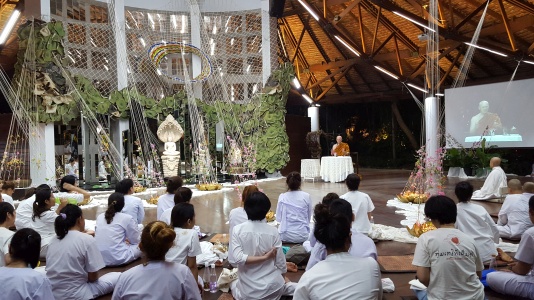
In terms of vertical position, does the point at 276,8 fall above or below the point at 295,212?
above

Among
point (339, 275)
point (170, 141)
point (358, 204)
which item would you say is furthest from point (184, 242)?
point (170, 141)

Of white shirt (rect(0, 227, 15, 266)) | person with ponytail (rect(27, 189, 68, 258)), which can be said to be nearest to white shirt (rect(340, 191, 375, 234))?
person with ponytail (rect(27, 189, 68, 258))

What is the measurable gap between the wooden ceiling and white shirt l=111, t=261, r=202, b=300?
30.3 feet

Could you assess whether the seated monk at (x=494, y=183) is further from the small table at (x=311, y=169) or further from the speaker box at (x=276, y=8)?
the speaker box at (x=276, y=8)

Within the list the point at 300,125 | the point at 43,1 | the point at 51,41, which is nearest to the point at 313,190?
the point at 300,125

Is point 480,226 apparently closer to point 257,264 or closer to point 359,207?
point 359,207

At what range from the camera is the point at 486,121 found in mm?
13078

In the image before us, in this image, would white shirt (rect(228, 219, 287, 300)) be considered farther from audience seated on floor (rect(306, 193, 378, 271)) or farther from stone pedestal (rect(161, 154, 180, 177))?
stone pedestal (rect(161, 154, 180, 177))

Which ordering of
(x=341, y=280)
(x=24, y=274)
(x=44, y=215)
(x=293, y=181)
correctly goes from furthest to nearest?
(x=293, y=181) → (x=44, y=215) → (x=24, y=274) → (x=341, y=280)

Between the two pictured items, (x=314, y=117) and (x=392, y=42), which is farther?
(x=314, y=117)

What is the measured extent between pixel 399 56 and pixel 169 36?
7.55 meters

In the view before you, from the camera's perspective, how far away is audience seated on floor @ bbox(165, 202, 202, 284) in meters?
2.94

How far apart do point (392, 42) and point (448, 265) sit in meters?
14.0

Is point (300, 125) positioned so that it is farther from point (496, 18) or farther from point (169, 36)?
point (496, 18)
